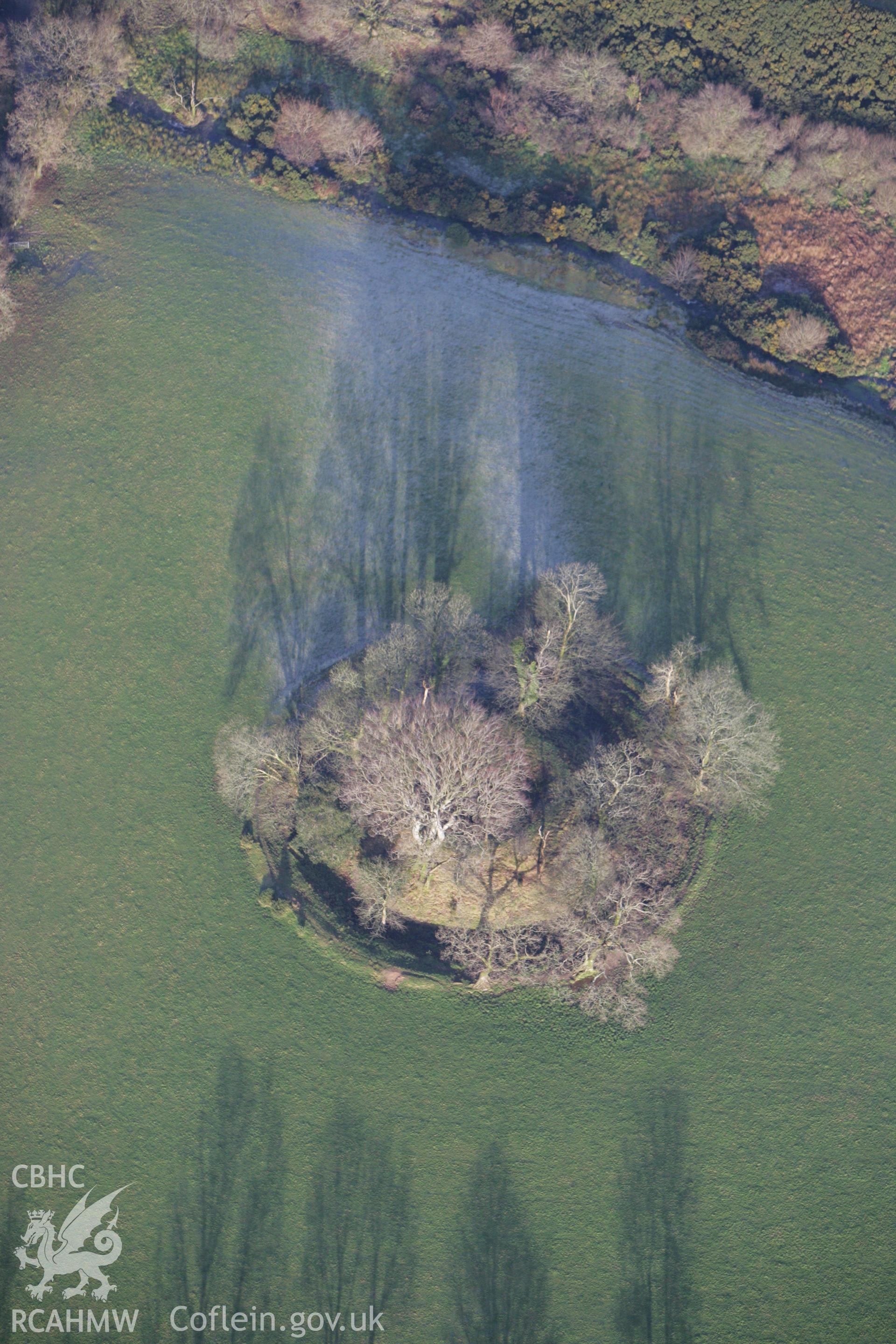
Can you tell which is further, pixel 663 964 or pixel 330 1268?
pixel 663 964

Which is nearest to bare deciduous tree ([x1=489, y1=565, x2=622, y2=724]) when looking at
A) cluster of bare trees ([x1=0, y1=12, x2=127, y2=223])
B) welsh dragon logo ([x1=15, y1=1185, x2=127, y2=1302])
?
welsh dragon logo ([x1=15, y1=1185, x2=127, y2=1302])

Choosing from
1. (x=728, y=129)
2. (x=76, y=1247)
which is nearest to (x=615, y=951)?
(x=76, y=1247)

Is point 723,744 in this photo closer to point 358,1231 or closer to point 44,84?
point 358,1231

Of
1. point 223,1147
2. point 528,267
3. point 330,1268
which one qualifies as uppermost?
point 528,267

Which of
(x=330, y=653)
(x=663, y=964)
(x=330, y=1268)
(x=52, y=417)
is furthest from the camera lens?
(x=52, y=417)

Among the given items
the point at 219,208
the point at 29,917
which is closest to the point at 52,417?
the point at 219,208

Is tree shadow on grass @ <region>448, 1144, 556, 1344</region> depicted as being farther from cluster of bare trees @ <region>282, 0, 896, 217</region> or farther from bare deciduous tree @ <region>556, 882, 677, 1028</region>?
cluster of bare trees @ <region>282, 0, 896, 217</region>

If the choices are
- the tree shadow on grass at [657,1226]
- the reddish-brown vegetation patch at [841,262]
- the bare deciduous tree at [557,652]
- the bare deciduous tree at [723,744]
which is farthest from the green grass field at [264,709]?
the reddish-brown vegetation patch at [841,262]

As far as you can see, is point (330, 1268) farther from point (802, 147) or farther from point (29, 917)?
point (802, 147)
